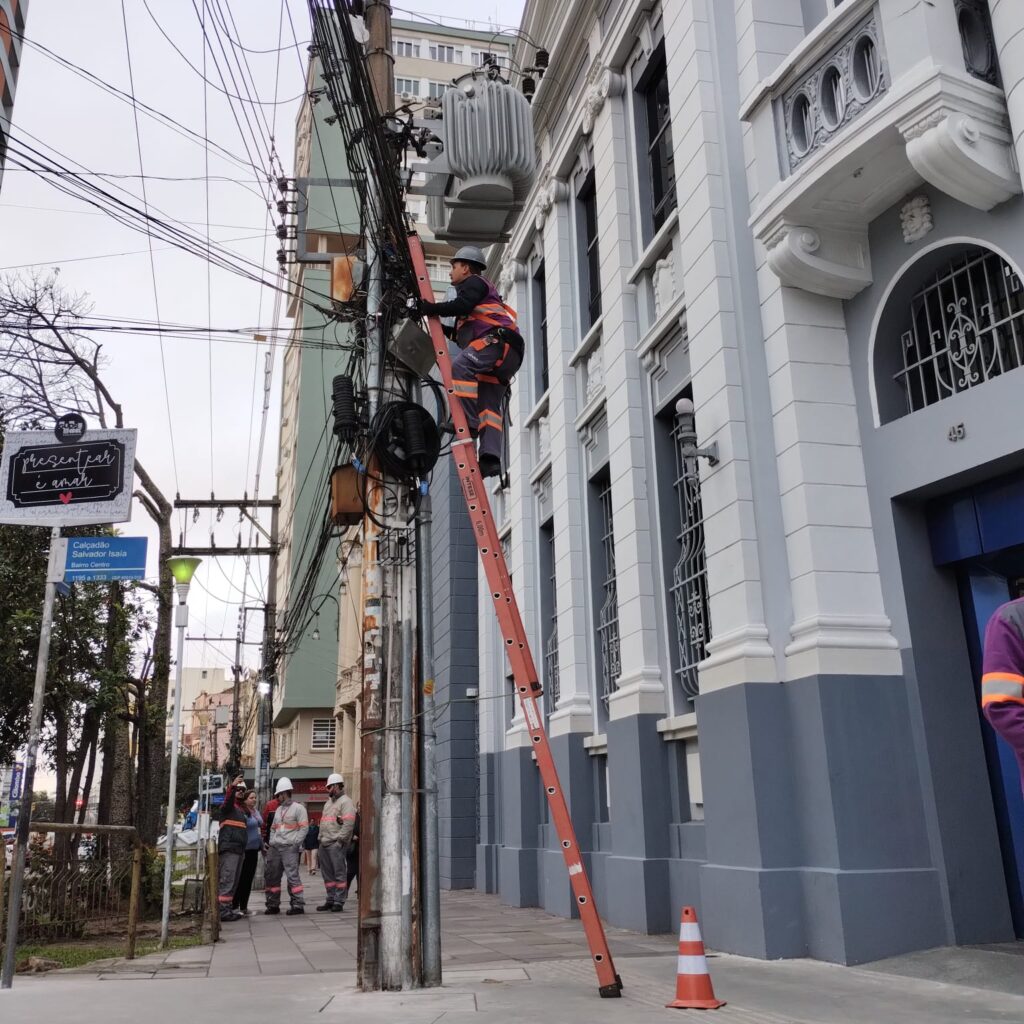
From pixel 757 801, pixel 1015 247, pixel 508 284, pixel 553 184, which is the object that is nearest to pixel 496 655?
pixel 508 284

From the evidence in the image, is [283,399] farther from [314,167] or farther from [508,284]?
[508,284]

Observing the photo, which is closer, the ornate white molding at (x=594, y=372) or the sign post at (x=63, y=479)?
the sign post at (x=63, y=479)

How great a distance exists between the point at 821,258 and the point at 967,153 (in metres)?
1.60

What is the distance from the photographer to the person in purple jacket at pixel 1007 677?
3.98 m

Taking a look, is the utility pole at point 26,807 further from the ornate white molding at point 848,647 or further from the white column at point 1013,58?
the white column at point 1013,58

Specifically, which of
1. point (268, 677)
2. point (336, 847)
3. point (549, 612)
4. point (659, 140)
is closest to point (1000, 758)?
point (659, 140)

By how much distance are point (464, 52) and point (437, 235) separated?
158 ft

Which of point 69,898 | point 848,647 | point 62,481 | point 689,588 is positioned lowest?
point 69,898

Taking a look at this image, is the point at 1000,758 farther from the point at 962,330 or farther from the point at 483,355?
the point at 483,355

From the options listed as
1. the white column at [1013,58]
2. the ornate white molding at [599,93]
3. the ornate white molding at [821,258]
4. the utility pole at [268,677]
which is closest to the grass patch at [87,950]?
the ornate white molding at [821,258]

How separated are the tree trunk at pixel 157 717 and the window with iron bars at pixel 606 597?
338 inches

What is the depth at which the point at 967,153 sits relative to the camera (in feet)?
20.7

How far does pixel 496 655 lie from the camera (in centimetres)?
1694

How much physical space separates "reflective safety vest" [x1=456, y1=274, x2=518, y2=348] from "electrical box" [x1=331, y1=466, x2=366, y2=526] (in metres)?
1.32
